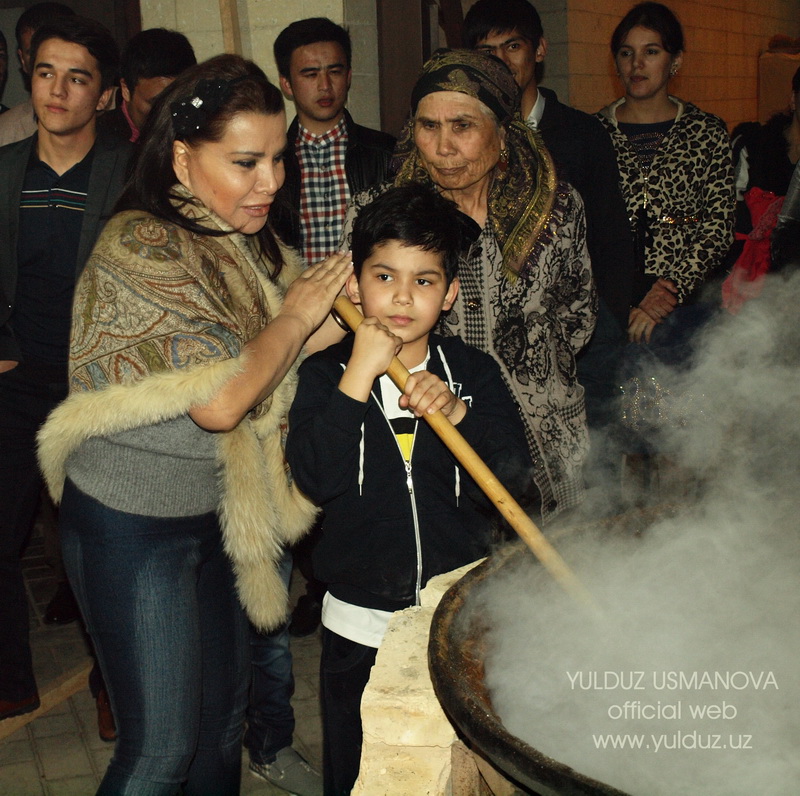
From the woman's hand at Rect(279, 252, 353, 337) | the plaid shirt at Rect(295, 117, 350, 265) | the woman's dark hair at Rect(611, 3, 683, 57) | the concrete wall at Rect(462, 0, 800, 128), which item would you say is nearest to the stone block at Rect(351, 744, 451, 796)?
the woman's hand at Rect(279, 252, 353, 337)

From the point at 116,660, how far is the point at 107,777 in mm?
268

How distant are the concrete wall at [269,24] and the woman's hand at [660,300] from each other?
6.57ft

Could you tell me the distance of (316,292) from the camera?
7.88 ft

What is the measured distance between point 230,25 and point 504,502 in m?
3.55

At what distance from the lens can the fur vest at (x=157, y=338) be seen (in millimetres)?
2123

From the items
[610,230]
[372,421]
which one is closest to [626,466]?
[610,230]

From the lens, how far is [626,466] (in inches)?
162

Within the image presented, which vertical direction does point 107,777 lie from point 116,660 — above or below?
below

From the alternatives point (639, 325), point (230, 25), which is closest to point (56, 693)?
point (639, 325)

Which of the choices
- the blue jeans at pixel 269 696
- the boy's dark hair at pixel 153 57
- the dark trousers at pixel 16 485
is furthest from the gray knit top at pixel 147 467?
the boy's dark hair at pixel 153 57

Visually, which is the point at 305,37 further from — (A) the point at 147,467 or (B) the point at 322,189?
(A) the point at 147,467

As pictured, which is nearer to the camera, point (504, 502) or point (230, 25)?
point (504, 502)

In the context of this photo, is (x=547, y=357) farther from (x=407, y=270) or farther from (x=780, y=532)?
(x=780, y=532)

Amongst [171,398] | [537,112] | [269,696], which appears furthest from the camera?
[537,112]
